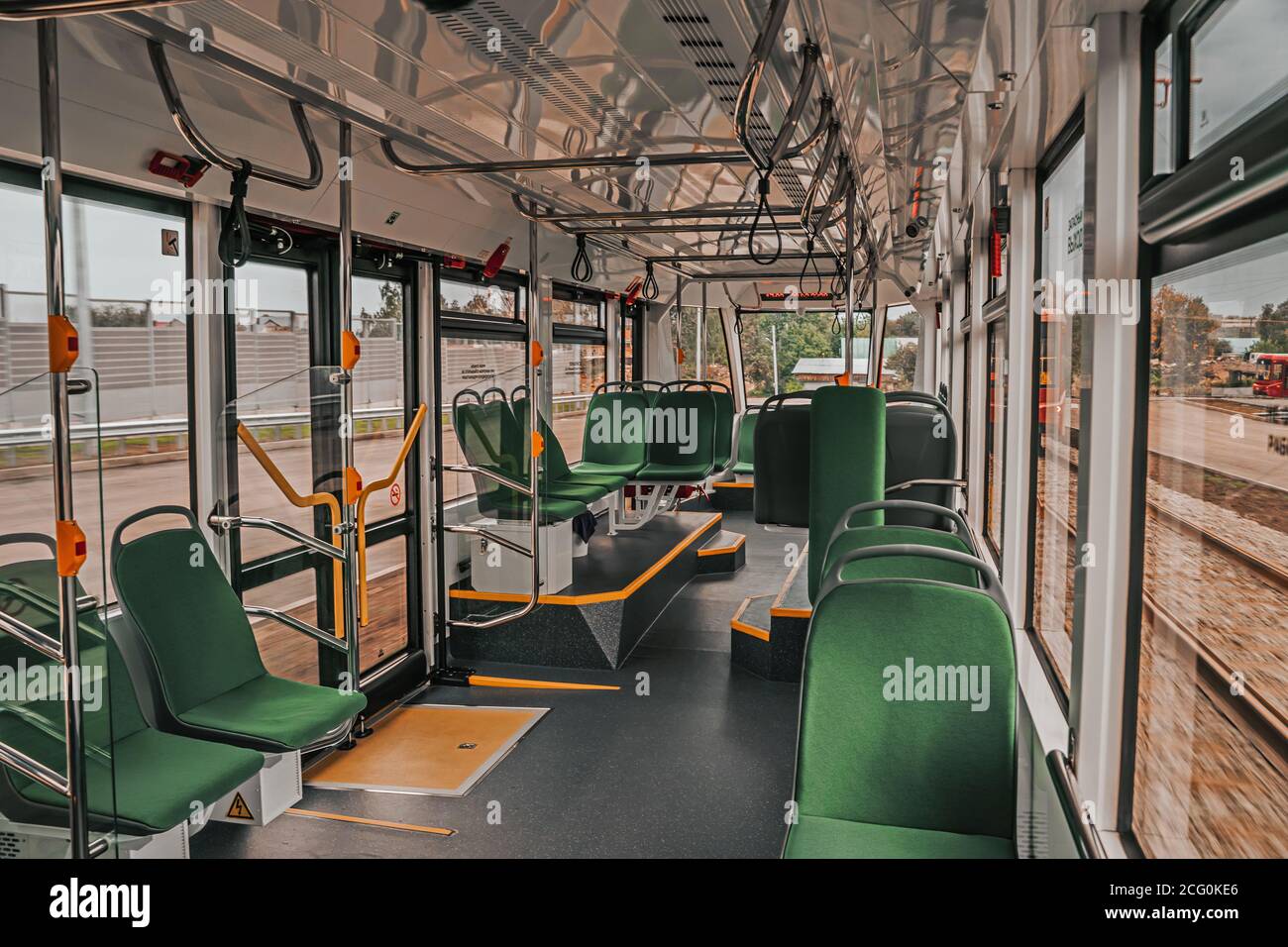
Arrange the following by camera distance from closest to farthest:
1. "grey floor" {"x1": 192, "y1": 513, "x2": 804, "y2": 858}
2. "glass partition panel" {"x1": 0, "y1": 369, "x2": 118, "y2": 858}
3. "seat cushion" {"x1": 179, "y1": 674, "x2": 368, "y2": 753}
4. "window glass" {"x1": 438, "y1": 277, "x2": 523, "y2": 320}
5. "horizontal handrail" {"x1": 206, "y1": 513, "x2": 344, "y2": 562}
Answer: "glass partition panel" {"x1": 0, "y1": 369, "x2": 118, "y2": 858}
"seat cushion" {"x1": 179, "y1": 674, "x2": 368, "y2": 753}
"grey floor" {"x1": 192, "y1": 513, "x2": 804, "y2": 858}
"horizontal handrail" {"x1": 206, "y1": 513, "x2": 344, "y2": 562}
"window glass" {"x1": 438, "y1": 277, "x2": 523, "y2": 320}

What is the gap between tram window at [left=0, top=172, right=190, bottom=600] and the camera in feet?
8.82

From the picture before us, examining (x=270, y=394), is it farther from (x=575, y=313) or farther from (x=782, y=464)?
(x=575, y=313)

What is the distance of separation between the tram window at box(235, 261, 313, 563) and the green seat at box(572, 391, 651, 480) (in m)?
3.24

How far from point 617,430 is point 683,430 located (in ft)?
→ 1.61

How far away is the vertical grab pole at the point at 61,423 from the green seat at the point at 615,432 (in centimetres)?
510

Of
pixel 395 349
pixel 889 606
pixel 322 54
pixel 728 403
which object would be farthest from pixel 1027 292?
pixel 728 403

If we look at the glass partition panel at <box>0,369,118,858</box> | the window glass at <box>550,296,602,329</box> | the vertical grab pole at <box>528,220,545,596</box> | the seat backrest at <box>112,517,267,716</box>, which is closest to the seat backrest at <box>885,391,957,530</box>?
the vertical grab pole at <box>528,220,545,596</box>

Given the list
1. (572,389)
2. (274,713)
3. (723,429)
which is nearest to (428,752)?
(274,713)

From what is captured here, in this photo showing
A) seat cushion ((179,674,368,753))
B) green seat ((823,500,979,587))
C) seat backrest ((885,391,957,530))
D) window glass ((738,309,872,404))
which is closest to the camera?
green seat ((823,500,979,587))

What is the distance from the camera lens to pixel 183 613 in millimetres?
3043

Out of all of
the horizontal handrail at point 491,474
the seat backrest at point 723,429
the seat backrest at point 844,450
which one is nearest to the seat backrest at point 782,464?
the seat backrest at point 844,450

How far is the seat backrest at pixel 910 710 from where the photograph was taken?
2.05 meters

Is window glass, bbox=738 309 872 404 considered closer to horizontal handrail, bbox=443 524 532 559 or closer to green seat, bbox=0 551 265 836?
horizontal handrail, bbox=443 524 532 559

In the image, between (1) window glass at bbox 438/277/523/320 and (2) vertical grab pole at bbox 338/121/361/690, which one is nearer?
(2) vertical grab pole at bbox 338/121/361/690
